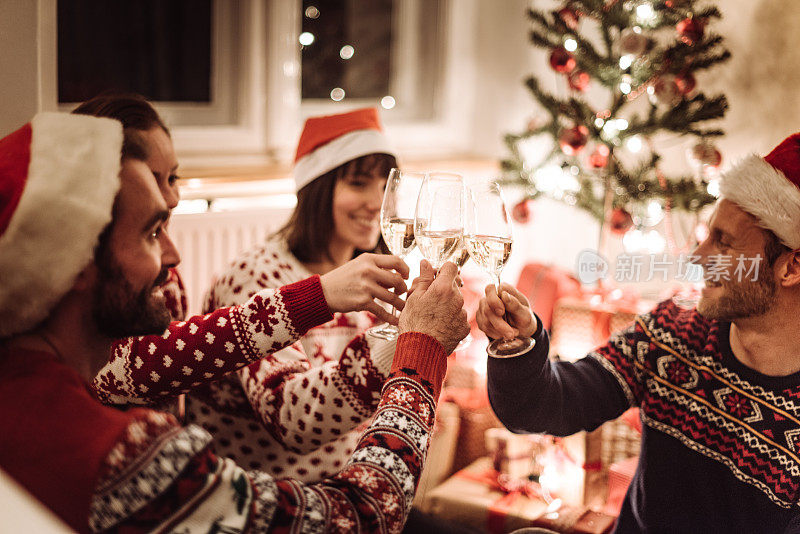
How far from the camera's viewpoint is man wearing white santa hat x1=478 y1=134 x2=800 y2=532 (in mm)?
1326

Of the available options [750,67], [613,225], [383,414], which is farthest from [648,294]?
[383,414]

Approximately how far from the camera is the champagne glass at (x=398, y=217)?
4.42 ft

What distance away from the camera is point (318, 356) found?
5.61 ft

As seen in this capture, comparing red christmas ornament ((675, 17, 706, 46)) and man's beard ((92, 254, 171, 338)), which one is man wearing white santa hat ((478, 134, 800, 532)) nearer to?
man's beard ((92, 254, 171, 338))

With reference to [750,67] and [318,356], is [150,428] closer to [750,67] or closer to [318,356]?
[318,356]

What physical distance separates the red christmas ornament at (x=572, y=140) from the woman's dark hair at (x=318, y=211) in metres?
0.92

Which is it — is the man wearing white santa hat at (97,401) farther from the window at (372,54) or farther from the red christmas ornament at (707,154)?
the window at (372,54)

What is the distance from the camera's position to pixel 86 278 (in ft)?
3.04

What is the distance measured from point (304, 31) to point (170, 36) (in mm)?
615

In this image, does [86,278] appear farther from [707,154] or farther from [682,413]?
[707,154]

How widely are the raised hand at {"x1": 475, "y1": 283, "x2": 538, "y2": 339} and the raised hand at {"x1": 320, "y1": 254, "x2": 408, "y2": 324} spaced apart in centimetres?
15

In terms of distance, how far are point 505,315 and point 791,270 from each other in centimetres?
51

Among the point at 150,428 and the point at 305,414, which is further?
the point at 305,414

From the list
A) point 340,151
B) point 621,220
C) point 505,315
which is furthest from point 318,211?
point 621,220
